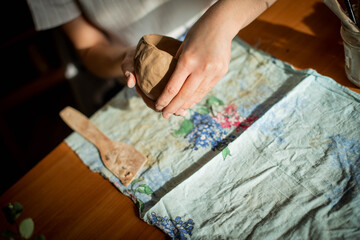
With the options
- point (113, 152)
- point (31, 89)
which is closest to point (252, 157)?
point (113, 152)

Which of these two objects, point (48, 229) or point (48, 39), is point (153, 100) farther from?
point (48, 39)

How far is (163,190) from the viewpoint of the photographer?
1.96ft

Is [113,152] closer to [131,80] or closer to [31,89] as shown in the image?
[131,80]

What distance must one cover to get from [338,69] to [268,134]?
27 centimetres

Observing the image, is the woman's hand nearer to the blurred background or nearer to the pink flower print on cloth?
the pink flower print on cloth

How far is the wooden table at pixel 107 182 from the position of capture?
1.92ft

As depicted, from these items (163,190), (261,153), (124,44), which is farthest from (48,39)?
(261,153)

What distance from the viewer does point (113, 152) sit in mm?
678

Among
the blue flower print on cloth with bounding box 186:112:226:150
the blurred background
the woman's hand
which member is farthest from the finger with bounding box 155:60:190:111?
the blurred background

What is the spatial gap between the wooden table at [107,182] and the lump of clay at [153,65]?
267 millimetres

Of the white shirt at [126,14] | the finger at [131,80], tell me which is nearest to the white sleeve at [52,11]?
the white shirt at [126,14]

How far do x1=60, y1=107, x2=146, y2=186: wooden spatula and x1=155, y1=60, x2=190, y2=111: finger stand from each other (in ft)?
0.59

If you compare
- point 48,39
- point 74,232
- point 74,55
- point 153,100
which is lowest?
point 74,232

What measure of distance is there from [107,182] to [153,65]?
319 millimetres
